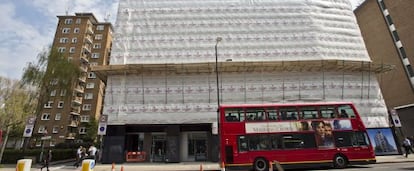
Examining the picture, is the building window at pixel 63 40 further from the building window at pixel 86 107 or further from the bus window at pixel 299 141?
the bus window at pixel 299 141

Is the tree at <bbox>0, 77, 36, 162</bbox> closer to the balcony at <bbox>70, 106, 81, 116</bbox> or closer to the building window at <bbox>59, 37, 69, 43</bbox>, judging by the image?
the balcony at <bbox>70, 106, 81, 116</bbox>

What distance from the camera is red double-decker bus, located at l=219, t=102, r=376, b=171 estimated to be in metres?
14.0

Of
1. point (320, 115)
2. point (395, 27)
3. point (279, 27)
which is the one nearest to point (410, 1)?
point (395, 27)

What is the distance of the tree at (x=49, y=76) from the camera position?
2725 cm

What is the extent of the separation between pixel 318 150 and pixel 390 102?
29.6 m

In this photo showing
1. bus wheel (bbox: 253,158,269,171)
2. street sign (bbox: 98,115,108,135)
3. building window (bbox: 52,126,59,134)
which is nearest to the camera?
bus wheel (bbox: 253,158,269,171)

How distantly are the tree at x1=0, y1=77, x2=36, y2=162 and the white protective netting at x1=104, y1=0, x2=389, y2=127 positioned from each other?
11958 millimetres

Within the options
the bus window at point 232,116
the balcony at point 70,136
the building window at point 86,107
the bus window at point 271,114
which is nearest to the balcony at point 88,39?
the building window at point 86,107

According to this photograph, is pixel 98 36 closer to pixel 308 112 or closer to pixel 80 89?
pixel 80 89

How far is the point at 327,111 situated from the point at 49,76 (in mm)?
27234

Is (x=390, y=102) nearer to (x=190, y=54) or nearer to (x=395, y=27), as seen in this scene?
(x=395, y=27)

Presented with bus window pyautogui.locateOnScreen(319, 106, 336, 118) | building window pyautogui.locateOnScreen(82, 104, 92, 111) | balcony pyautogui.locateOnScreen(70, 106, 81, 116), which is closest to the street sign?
bus window pyautogui.locateOnScreen(319, 106, 336, 118)

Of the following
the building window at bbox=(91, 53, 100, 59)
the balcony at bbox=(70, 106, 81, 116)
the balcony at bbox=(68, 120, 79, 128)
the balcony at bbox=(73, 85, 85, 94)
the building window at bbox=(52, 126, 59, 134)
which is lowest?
the building window at bbox=(52, 126, 59, 134)

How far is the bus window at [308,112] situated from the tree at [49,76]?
24946mm
